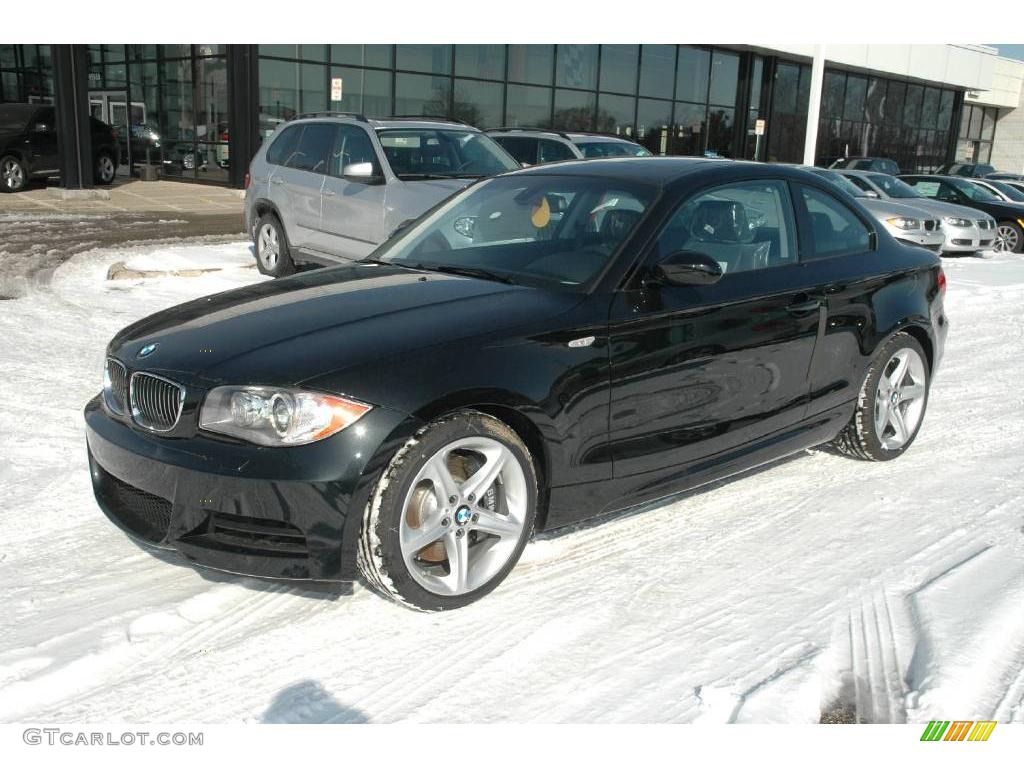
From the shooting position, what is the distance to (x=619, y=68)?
31500 millimetres

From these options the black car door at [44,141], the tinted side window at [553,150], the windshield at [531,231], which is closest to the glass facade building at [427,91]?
the black car door at [44,141]

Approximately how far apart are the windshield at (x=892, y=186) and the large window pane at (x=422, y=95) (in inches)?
493

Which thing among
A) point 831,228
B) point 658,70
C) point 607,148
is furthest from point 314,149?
point 658,70

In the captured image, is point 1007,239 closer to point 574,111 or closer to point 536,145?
point 536,145

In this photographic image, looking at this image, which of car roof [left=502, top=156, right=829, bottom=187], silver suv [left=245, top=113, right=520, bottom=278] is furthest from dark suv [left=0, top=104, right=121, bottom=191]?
car roof [left=502, top=156, right=829, bottom=187]

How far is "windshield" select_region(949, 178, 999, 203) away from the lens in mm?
19500

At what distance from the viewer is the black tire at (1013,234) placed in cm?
1914

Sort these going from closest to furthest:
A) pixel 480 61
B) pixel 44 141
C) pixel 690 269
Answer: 1. pixel 690 269
2. pixel 44 141
3. pixel 480 61

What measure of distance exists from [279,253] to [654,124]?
24.6m

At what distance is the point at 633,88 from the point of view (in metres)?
32.2

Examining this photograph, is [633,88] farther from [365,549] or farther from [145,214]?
[365,549]

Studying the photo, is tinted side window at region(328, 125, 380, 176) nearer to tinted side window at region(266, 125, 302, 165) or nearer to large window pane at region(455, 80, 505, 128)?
tinted side window at region(266, 125, 302, 165)
